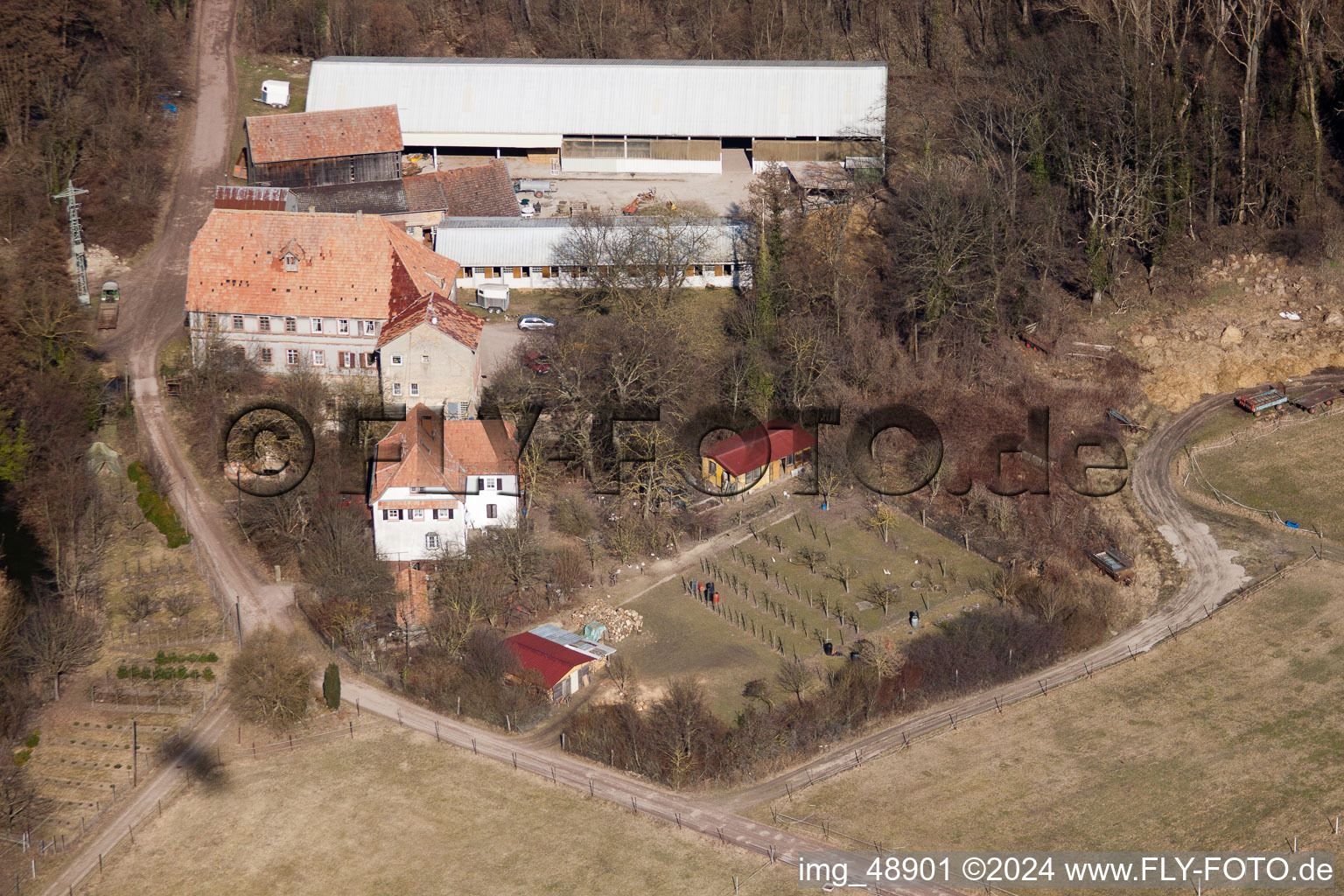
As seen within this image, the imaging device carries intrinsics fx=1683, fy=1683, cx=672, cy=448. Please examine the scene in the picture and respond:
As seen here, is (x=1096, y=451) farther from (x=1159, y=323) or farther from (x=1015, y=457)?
(x=1159, y=323)

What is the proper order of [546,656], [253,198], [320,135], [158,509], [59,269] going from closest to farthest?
1. [546,656]
2. [158,509]
3. [59,269]
4. [253,198]
5. [320,135]

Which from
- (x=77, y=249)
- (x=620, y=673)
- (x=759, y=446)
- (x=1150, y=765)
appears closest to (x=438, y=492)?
(x=620, y=673)

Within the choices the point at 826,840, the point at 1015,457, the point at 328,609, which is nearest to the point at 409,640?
the point at 328,609

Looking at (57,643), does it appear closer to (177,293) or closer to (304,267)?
(304,267)

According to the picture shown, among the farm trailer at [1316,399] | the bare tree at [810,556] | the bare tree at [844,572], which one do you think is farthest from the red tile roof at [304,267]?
the farm trailer at [1316,399]

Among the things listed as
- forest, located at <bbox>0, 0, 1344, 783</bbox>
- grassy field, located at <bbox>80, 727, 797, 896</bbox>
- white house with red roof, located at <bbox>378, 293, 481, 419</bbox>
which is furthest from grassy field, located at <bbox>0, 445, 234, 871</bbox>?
white house with red roof, located at <bbox>378, 293, 481, 419</bbox>
